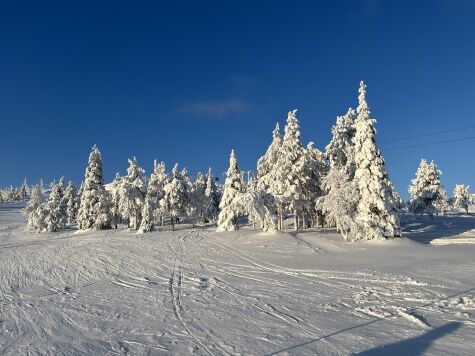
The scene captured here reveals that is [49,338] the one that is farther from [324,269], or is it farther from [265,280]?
[324,269]

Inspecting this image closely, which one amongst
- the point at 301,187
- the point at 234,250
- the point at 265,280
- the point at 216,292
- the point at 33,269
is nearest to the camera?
the point at 216,292

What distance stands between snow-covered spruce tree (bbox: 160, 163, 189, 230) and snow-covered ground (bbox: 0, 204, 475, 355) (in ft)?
85.9

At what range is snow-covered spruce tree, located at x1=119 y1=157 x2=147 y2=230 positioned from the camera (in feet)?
205

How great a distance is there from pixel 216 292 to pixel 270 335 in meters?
7.48

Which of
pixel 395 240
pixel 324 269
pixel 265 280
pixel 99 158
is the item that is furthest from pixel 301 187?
pixel 99 158

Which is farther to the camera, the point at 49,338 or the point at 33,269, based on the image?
the point at 33,269

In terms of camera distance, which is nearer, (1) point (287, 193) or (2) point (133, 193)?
(1) point (287, 193)

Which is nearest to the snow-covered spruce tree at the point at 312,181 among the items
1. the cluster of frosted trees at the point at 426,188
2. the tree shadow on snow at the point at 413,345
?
the cluster of frosted trees at the point at 426,188

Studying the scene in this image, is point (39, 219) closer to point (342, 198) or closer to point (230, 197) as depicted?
point (230, 197)

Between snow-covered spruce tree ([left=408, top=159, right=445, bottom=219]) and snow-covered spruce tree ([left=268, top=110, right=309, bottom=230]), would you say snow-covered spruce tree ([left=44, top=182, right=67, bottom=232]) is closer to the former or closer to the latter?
snow-covered spruce tree ([left=268, top=110, right=309, bottom=230])

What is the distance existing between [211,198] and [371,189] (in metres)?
47.8

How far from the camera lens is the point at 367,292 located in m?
19.0

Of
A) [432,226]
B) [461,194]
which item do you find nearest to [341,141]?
[432,226]

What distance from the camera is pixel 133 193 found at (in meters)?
62.9
